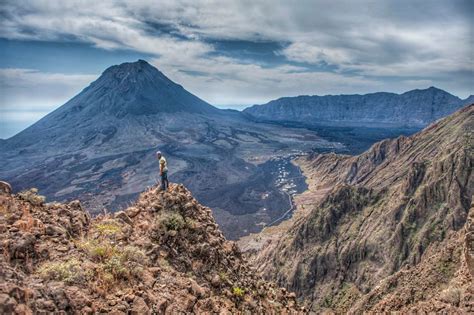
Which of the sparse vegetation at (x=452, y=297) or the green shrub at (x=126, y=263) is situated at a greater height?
the green shrub at (x=126, y=263)

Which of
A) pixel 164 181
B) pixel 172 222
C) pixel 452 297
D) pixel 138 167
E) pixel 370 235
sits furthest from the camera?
pixel 138 167

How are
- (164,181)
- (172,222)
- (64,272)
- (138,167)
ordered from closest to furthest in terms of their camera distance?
(64,272) → (172,222) → (164,181) → (138,167)

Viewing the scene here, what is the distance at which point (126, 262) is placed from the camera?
7621 millimetres

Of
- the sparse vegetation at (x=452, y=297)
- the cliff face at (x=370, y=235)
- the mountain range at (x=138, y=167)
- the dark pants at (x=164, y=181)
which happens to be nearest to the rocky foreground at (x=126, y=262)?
the dark pants at (x=164, y=181)

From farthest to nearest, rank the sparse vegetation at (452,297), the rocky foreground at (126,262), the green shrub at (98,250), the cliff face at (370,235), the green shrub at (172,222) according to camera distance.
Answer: the cliff face at (370,235) → the sparse vegetation at (452,297) → the green shrub at (172,222) → the green shrub at (98,250) → the rocky foreground at (126,262)

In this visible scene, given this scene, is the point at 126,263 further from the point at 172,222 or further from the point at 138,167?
the point at 138,167

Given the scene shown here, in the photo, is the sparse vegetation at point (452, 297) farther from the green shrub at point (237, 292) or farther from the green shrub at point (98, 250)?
the green shrub at point (98, 250)

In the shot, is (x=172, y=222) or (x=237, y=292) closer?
(x=237, y=292)

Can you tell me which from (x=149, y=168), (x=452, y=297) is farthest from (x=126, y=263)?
(x=149, y=168)

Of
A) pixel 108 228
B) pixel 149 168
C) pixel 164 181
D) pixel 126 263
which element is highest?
pixel 164 181

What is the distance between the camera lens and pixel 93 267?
711 centimetres

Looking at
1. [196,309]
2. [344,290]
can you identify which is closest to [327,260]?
[344,290]

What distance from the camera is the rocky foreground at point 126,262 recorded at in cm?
612

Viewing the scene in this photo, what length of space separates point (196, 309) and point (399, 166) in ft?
238
